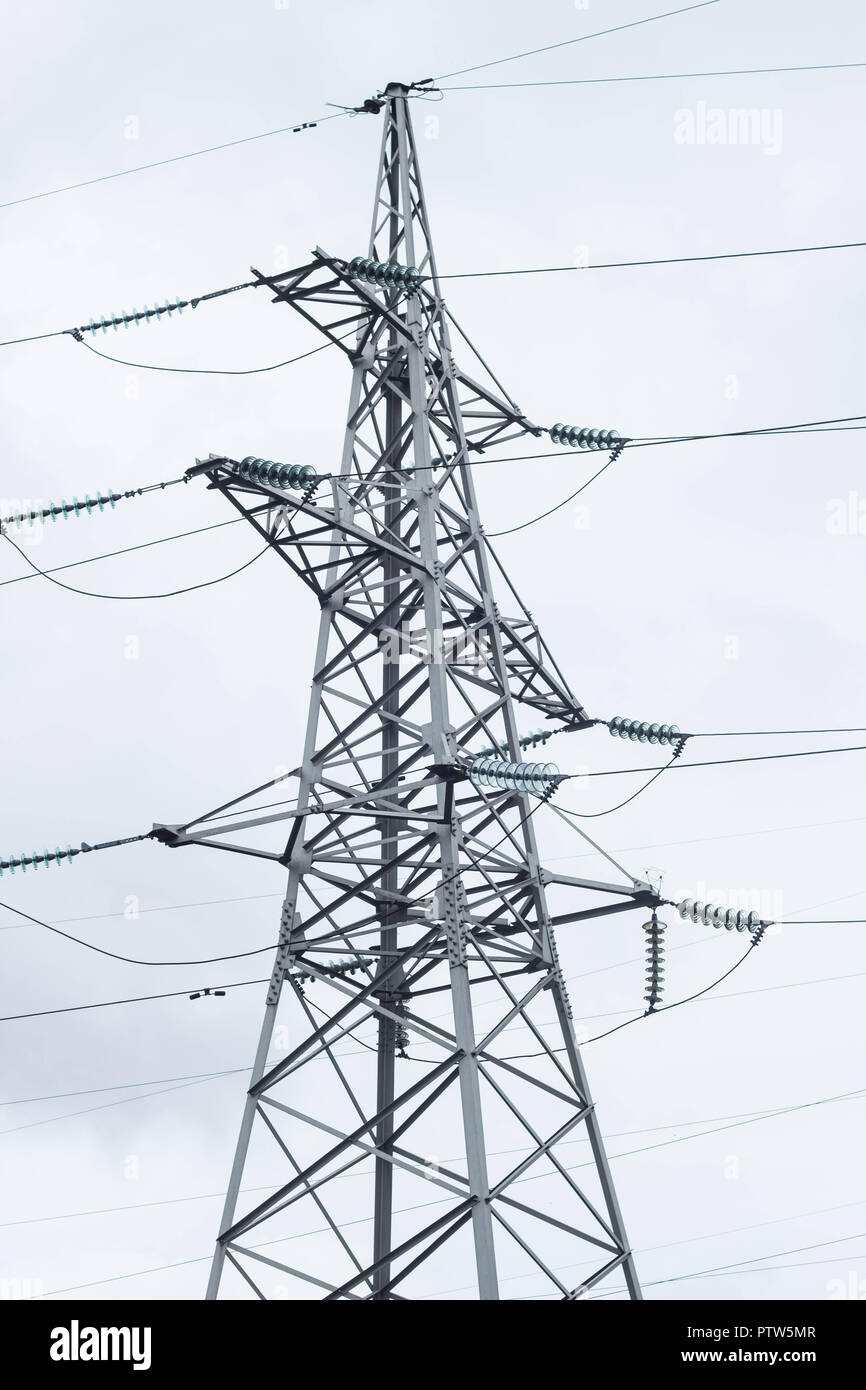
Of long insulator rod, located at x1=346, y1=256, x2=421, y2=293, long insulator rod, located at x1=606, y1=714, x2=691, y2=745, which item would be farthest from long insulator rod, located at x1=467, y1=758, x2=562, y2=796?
long insulator rod, located at x1=346, y1=256, x2=421, y2=293

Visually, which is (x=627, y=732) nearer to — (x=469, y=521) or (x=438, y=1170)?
(x=469, y=521)

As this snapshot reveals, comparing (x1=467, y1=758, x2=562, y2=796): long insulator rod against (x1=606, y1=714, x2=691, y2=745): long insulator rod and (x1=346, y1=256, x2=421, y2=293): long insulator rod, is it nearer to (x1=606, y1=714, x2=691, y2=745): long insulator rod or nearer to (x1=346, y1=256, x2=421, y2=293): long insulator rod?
(x1=606, y1=714, x2=691, y2=745): long insulator rod

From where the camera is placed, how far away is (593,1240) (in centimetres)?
2205

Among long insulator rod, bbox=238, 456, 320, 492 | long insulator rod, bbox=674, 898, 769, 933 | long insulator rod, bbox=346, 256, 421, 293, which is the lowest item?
long insulator rod, bbox=674, 898, 769, 933

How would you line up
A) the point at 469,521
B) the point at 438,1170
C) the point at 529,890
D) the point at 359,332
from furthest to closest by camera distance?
the point at 359,332 → the point at 469,521 → the point at 529,890 → the point at 438,1170

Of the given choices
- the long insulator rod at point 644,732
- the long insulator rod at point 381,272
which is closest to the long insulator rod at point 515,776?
the long insulator rod at point 644,732

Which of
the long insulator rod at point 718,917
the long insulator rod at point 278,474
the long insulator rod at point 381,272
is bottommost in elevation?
the long insulator rod at point 718,917

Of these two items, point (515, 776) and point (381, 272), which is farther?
point (381, 272)

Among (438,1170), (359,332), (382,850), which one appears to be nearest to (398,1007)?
(382,850)

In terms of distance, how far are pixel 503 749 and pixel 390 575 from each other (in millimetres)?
3306

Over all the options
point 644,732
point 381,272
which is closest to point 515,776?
point 644,732

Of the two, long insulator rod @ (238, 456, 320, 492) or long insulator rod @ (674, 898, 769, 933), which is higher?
long insulator rod @ (238, 456, 320, 492)

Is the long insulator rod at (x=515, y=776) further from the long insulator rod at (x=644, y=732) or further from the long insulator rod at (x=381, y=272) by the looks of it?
the long insulator rod at (x=381, y=272)

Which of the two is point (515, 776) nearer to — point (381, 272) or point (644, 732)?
point (644, 732)
